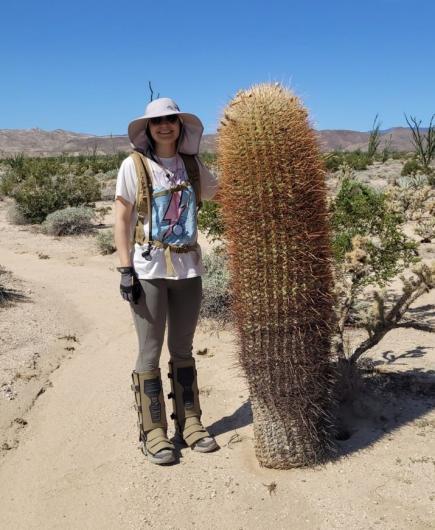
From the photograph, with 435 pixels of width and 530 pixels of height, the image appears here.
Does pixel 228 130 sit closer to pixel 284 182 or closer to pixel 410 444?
pixel 284 182

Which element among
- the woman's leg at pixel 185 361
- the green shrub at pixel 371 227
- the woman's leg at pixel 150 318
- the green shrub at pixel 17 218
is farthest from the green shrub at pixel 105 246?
the woman's leg at pixel 150 318

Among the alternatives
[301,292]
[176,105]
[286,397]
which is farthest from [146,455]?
[176,105]

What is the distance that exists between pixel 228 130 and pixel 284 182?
41 centimetres

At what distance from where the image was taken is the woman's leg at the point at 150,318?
3.45 m

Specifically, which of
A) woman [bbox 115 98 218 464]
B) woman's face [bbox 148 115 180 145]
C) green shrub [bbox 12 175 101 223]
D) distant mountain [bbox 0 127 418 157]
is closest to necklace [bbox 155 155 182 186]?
woman [bbox 115 98 218 464]

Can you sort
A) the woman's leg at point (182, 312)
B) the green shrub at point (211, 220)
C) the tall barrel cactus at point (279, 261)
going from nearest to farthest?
the tall barrel cactus at point (279, 261)
the woman's leg at point (182, 312)
the green shrub at point (211, 220)

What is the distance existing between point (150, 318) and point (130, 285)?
27 cm

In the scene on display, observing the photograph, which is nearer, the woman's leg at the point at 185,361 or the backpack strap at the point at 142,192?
the backpack strap at the point at 142,192

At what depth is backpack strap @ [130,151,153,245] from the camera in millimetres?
3324

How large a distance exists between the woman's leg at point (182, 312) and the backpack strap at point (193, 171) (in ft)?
1.62

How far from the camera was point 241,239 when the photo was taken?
3.11 metres

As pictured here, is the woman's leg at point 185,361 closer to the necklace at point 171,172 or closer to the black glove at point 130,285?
the black glove at point 130,285

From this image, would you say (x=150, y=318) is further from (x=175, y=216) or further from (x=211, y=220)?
(x=211, y=220)

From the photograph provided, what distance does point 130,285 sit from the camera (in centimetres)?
338
